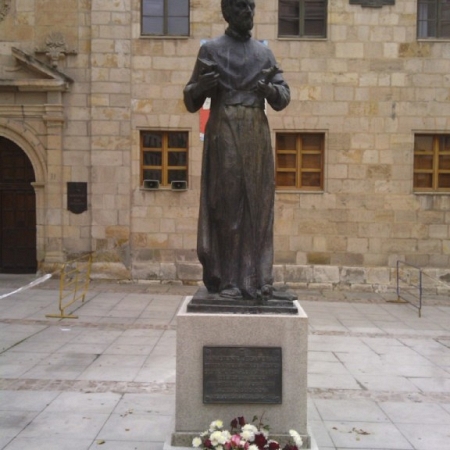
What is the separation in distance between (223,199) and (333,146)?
922cm

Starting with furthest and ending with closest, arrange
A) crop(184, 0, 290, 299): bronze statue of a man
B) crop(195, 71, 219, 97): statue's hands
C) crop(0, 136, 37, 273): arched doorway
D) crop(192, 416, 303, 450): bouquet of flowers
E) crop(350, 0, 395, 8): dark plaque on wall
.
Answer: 1. crop(0, 136, 37, 273): arched doorway
2. crop(350, 0, 395, 8): dark plaque on wall
3. crop(184, 0, 290, 299): bronze statue of a man
4. crop(195, 71, 219, 97): statue's hands
5. crop(192, 416, 303, 450): bouquet of flowers

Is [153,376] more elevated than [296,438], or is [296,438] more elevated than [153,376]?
[296,438]

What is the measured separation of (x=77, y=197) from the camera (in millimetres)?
13234

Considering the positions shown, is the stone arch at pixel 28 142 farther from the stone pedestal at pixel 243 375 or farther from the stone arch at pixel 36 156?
the stone pedestal at pixel 243 375

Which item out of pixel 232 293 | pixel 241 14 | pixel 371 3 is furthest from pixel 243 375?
pixel 371 3

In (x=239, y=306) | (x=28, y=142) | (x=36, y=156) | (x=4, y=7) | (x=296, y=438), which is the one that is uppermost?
(x=4, y=7)

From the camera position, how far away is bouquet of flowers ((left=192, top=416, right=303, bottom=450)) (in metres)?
3.77

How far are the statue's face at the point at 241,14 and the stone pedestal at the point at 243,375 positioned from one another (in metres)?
2.25

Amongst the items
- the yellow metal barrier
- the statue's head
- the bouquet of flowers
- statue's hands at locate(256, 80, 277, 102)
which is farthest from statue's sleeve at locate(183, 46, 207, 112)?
the yellow metal barrier

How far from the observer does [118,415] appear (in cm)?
524

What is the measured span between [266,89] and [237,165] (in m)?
0.62

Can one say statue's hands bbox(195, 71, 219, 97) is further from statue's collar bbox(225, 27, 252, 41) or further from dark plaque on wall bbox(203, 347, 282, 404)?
dark plaque on wall bbox(203, 347, 282, 404)

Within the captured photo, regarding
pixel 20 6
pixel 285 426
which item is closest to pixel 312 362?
pixel 285 426

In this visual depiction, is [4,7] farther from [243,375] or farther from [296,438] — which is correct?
[296,438]
